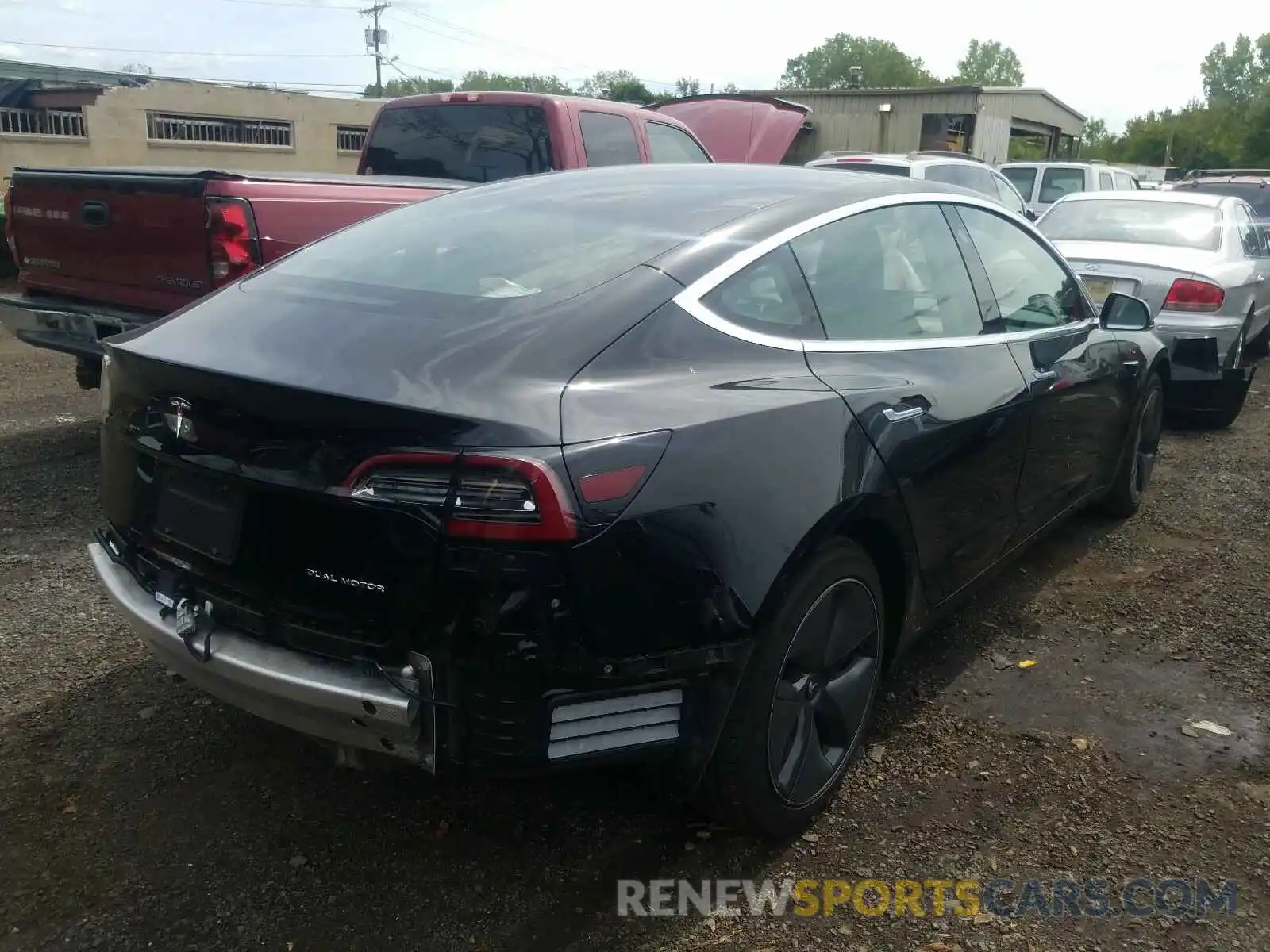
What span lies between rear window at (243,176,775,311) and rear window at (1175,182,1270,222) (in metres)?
14.0

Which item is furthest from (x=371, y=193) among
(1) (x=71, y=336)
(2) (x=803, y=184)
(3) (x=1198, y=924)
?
(3) (x=1198, y=924)

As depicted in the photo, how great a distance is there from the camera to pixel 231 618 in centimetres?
236

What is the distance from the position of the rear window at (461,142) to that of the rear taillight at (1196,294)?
13.5 feet

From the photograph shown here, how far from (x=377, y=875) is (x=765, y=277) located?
1.76 m

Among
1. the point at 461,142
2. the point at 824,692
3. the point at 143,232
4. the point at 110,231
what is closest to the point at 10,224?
the point at 110,231

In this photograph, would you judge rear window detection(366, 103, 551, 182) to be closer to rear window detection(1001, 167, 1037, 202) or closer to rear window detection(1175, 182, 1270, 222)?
rear window detection(1001, 167, 1037, 202)

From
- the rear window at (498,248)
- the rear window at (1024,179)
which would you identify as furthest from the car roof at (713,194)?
the rear window at (1024,179)

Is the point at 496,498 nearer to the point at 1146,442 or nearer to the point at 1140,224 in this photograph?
the point at 1146,442

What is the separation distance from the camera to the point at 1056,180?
15656 millimetres

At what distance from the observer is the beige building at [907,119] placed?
2370 centimetres

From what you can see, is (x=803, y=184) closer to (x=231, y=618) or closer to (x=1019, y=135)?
(x=231, y=618)

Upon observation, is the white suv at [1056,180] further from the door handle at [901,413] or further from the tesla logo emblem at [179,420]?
the tesla logo emblem at [179,420]

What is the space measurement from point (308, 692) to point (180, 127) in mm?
24780

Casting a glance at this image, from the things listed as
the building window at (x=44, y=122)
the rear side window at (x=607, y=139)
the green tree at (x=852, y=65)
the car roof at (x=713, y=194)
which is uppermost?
the green tree at (x=852, y=65)
